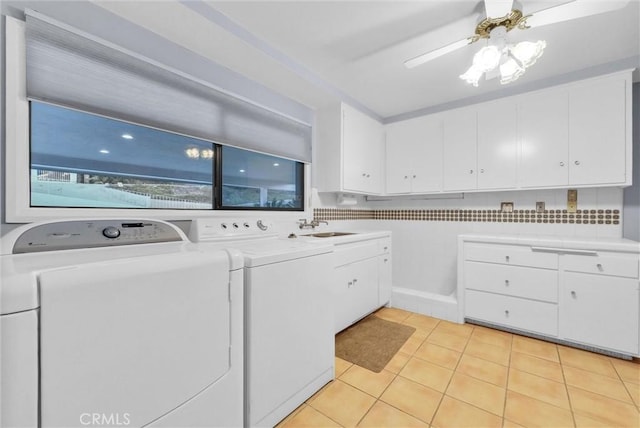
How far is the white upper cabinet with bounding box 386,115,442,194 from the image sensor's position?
9.71 feet

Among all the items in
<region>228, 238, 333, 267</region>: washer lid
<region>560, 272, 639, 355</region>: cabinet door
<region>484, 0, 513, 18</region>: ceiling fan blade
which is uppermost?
<region>484, 0, 513, 18</region>: ceiling fan blade

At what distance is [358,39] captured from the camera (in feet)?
6.15

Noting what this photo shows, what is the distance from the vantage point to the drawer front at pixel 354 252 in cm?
222

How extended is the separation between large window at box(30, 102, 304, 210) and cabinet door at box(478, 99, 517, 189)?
7.46 feet

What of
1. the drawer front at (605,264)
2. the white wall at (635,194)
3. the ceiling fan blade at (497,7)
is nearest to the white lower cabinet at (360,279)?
the drawer front at (605,264)

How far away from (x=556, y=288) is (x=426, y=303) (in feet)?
3.60

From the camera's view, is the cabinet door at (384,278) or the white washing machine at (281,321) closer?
the white washing machine at (281,321)

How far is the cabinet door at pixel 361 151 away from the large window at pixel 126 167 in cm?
97

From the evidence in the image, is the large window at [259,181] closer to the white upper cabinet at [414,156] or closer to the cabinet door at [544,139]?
the white upper cabinet at [414,156]

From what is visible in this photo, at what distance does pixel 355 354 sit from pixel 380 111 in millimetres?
2695

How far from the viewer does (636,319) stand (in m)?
1.88

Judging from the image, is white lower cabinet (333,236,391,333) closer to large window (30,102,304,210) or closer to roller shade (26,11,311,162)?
large window (30,102,304,210)

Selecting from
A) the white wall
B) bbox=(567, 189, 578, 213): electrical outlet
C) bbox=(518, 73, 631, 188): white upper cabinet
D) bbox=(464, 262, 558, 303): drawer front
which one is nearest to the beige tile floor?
bbox=(464, 262, 558, 303): drawer front

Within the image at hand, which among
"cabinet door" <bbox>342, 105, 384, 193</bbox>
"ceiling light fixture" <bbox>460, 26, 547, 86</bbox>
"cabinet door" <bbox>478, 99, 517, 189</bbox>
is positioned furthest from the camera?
"cabinet door" <bbox>342, 105, 384, 193</bbox>
